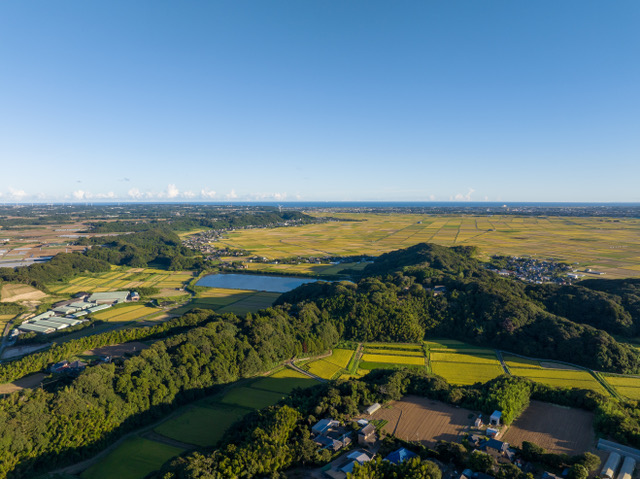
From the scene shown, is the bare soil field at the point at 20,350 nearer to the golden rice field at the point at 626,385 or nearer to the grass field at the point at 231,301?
the grass field at the point at 231,301

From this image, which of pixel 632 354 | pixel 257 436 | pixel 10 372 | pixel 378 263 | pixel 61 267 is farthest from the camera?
pixel 378 263

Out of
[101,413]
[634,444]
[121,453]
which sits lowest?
[121,453]

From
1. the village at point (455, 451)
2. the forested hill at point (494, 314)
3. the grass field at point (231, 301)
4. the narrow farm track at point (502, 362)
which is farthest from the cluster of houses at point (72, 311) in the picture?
the narrow farm track at point (502, 362)

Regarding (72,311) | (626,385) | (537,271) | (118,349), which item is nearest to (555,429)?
(626,385)

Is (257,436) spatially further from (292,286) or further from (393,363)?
(292,286)

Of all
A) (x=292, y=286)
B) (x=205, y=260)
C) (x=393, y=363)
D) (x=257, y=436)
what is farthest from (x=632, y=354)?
(x=205, y=260)

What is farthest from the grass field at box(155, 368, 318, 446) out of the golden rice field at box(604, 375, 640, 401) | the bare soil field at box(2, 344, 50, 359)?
the golden rice field at box(604, 375, 640, 401)

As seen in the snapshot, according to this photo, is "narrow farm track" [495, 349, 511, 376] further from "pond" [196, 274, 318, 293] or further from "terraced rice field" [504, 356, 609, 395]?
"pond" [196, 274, 318, 293]
